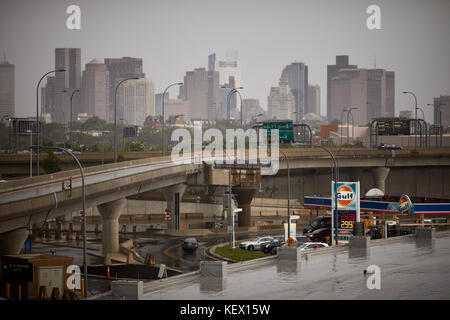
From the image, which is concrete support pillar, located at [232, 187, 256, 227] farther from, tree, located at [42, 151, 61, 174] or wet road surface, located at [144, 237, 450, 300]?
wet road surface, located at [144, 237, 450, 300]

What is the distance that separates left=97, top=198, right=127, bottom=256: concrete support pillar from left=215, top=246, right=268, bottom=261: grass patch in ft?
30.2

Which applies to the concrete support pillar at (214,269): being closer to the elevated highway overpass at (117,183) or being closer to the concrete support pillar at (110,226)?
the elevated highway overpass at (117,183)

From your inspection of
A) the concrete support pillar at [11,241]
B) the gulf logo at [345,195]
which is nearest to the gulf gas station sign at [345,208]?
the gulf logo at [345,195]

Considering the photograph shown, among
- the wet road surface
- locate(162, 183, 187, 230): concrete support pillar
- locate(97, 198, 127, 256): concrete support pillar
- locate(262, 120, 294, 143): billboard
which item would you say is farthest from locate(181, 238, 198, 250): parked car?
locate(262, 120, 294, 143): billboard

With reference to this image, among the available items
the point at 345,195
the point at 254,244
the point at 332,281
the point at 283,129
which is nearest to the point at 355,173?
the point at 283,129

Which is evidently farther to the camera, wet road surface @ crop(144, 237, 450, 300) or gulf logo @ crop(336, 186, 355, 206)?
gulf logo @ crop(336, 186, 355, 206)

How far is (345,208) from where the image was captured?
53.0 metres

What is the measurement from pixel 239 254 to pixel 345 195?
1231 cm

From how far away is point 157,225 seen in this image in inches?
3602

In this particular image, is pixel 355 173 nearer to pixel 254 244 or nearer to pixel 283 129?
pixel 283 129

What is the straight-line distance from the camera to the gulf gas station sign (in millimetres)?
52312

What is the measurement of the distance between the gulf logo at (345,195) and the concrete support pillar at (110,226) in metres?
22.5

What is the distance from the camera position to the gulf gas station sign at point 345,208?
52.3 meters
